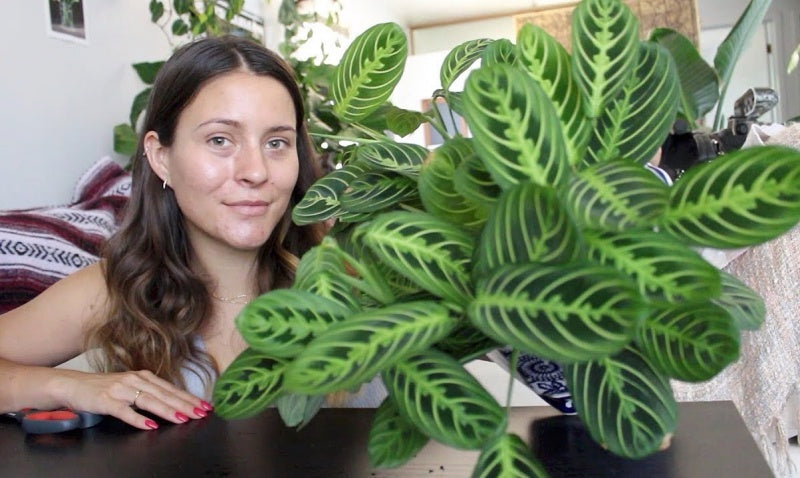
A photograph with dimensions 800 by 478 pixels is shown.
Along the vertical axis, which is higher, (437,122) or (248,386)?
(437,122)

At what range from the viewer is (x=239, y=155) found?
92 centimetres

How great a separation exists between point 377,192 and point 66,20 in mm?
1901

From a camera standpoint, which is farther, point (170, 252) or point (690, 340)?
point (170, 252)

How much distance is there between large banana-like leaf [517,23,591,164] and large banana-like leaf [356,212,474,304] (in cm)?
6

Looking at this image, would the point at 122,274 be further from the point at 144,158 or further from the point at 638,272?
the point at 638,272

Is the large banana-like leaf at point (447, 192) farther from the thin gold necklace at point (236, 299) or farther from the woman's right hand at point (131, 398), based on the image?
the thin gold necklace at point (236, 299)

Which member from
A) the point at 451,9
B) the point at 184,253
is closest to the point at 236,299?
the point at 184,253

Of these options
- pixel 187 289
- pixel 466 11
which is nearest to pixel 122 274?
→ pixel 187 289

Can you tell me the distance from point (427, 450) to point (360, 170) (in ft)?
0.65

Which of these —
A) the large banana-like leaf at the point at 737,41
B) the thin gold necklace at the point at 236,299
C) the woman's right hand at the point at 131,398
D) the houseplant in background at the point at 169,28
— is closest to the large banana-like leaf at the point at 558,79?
the large banana-like leaf at the point at 737,41

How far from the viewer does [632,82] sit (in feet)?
1.11

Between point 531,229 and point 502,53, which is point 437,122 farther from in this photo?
point 531,229

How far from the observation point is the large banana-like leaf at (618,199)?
0.28 metres

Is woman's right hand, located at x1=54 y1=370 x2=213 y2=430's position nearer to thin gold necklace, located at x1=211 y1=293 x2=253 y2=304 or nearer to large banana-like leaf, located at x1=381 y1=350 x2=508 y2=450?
thin gold necklace, located at x1=211 y1=293 x2=253 y2=304
